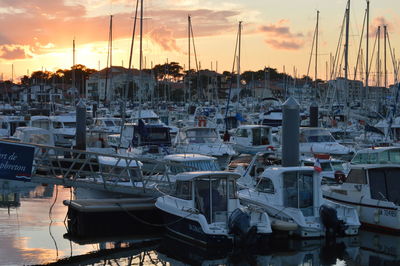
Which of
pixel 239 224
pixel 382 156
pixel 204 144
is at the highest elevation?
pixel 382 156

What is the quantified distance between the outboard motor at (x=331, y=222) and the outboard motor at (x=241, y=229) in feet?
8.41

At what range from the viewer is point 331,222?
781 inches

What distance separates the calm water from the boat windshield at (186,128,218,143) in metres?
13.8

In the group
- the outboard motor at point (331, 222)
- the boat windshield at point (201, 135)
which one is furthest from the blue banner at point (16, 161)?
the boat windshield at point (201, 135)

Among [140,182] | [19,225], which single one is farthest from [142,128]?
[19,225]

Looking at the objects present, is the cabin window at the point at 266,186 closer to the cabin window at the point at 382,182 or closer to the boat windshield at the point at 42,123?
the cabin window at the point at 382,182

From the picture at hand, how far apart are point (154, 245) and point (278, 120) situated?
31.9 metres

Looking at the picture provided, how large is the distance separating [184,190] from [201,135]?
15.8 meters

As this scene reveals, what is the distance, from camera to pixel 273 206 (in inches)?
816

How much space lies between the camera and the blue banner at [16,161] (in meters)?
21.4

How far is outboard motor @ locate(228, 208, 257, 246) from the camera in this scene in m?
18.4

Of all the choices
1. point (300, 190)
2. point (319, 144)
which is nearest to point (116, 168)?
point (300, 190)

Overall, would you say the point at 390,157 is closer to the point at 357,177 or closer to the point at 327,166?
the point at 357,177

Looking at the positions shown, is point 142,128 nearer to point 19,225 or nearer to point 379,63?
point 19,225
